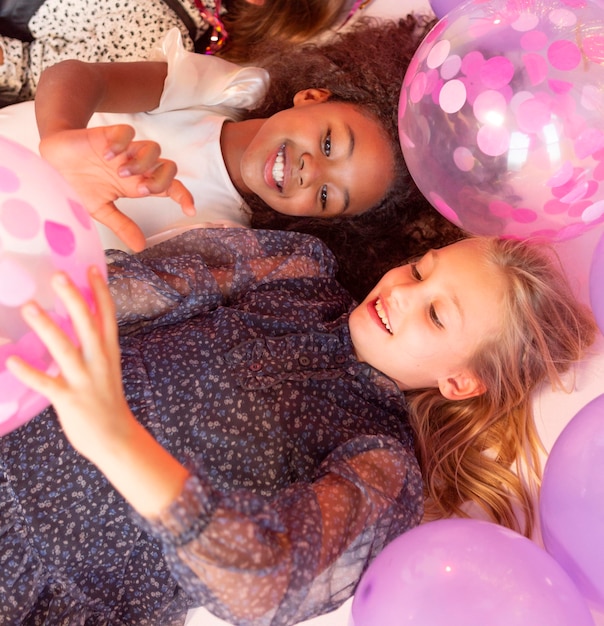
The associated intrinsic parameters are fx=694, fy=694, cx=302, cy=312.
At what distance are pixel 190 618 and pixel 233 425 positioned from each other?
0.48m

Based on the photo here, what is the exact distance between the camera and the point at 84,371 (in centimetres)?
68

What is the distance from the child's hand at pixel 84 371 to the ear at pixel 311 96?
91cm

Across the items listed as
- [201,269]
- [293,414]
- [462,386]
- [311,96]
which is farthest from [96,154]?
[462,386]

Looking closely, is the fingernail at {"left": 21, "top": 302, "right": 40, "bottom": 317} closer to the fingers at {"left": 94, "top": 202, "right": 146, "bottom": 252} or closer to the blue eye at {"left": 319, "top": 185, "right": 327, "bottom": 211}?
the fingers at {"left": 94, "top": 202, "right": 146, "bottom": 252}

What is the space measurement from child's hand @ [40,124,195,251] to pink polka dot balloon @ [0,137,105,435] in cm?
25

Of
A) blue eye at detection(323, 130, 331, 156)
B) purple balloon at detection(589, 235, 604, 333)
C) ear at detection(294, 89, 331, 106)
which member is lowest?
purple balloon at detection(589, 235, 604, 333)

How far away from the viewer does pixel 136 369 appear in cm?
116

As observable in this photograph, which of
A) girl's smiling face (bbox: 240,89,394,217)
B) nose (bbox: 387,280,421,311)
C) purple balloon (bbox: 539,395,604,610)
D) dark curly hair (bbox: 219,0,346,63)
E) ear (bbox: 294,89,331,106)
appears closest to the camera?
purple balloon (bbox: 539,395,604,610)

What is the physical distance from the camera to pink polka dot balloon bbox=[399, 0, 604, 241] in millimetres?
967

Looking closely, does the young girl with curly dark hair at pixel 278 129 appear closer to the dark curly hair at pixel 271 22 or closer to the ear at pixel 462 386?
the dark curly hair at pixel 271 22

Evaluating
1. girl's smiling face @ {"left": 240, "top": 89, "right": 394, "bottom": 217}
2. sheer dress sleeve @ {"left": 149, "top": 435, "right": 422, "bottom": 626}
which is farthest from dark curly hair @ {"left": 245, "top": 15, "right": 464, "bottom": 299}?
sheer dress sleeve @ {"left": 149, "top": 435, "right": 422, "bottom": 626}

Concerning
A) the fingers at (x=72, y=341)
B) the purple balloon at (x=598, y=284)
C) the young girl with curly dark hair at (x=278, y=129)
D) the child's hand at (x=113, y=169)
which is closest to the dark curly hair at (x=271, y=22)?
the young girl with curly dark hair at (x=278, y=129)

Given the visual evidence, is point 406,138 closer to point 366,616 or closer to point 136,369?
point 136,369

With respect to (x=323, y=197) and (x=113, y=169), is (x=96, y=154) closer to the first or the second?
(x=113, y=169)
